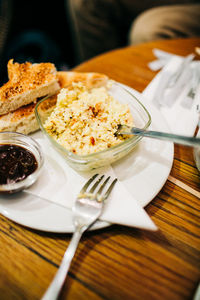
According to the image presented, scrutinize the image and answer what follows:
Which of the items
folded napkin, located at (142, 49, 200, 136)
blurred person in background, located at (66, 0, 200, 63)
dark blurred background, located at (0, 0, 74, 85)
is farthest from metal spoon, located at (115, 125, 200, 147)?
dark blurred background, located at (0, 0, 74, 85)

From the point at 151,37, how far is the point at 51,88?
1.72 metres

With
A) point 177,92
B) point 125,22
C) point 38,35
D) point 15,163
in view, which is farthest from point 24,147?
point 38,35

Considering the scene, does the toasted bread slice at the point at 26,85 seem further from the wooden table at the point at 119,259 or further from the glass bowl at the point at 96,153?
the wooden table at the point at 119,259

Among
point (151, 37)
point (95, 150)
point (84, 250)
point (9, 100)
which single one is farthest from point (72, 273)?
point (151, 37)

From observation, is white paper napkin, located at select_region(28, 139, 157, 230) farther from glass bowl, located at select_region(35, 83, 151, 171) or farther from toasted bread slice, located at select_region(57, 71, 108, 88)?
toasted bread slice, located at select_region(57, 71, 108, 88)

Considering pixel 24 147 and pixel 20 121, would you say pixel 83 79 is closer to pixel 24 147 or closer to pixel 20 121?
pixel 20 121

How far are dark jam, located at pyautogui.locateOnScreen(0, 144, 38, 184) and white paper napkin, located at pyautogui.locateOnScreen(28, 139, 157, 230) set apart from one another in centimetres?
7

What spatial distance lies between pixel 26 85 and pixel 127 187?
873 millimetres

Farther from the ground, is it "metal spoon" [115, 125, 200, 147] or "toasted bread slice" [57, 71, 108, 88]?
"toasted bread slice" [57, 71, 108, 88]

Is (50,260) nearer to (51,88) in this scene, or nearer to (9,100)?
(9,100)

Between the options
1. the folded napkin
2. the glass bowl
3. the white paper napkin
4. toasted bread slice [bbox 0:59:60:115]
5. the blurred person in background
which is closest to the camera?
the white paper napkin

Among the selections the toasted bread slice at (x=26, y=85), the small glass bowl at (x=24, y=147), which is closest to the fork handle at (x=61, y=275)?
the small glass bowl at (x=24, y=147)

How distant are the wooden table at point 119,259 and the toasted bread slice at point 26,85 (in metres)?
0.69

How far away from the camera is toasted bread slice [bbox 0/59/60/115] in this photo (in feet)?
4.42
